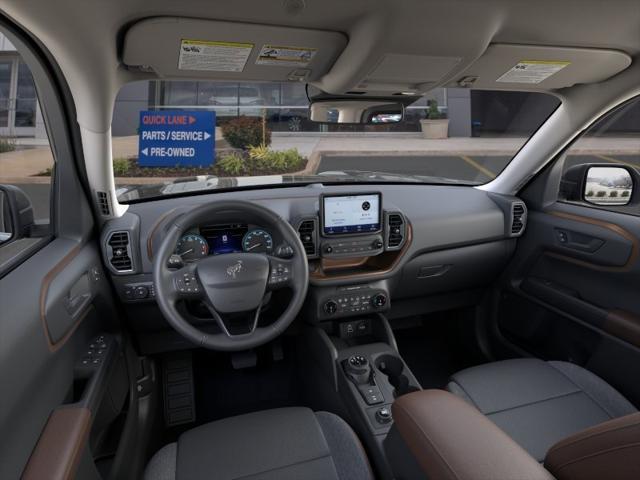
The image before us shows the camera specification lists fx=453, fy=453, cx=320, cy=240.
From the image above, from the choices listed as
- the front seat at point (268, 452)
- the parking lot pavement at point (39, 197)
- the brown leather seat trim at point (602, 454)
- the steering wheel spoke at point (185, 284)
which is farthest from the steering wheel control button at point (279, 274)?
the brown leather seat trim at point (602, 454)

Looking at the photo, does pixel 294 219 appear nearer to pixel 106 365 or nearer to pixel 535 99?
pixel 106 365

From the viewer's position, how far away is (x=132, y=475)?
198 centimetres

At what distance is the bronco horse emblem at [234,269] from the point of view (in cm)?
197

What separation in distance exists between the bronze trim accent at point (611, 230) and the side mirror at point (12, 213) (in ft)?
9.46

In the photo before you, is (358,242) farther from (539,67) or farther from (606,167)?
(606,167)

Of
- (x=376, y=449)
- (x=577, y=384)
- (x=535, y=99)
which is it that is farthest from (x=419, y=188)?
(x=376, y=449)

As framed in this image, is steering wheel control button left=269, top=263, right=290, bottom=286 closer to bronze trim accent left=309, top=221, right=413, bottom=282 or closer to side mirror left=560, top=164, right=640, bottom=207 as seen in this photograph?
bronze trim accent left=309, top=221, right=413, bottom=282

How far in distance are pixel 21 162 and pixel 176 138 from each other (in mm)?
713

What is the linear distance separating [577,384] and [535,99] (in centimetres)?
170

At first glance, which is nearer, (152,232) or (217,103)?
(152,232)

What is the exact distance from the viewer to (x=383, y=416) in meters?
2.11

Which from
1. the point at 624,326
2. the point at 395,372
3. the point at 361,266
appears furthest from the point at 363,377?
the point at 624,326

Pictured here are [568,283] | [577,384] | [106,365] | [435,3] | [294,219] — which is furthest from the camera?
[568,283]

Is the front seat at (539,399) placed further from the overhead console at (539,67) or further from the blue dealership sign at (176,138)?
the blue dealership sign at (176,138)
